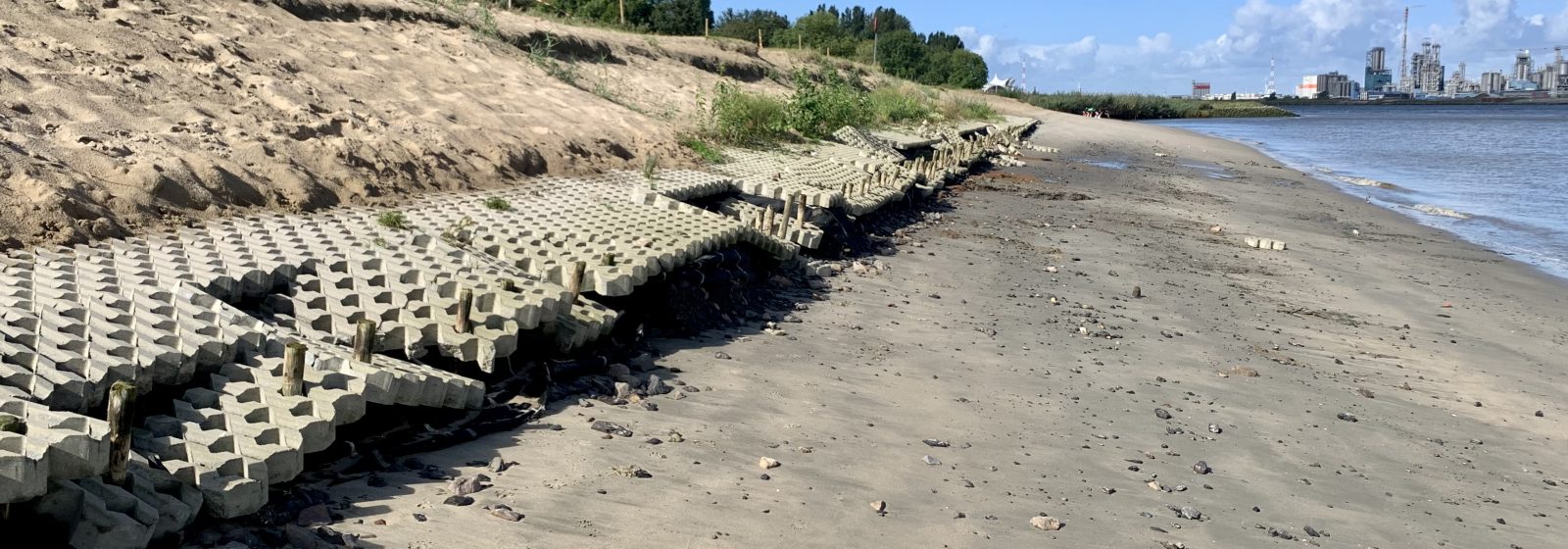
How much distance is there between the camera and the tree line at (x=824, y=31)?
4303 centimetres

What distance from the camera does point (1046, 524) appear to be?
5.86 metres

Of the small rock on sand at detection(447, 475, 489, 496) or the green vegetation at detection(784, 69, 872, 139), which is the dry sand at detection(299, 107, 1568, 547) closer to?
the small rock on sand at detection(447, 475, 489, 496)

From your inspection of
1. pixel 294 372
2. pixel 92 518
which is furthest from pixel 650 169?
pixel 92 518

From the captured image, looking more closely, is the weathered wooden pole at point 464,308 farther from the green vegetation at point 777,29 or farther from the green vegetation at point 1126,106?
the green vegetation at point 1126,106

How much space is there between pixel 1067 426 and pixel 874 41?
64.4 metres

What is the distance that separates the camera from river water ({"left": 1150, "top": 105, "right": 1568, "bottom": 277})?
2148 cm

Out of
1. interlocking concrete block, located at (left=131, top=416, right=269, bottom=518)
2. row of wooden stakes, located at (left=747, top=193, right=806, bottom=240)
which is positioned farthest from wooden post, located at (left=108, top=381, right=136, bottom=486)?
row of wooden stakes, located at (left=747, top=193, right=806, bottom=240)

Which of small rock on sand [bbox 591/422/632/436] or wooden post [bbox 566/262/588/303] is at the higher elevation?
wooden post [bbox 566/262/588/303]

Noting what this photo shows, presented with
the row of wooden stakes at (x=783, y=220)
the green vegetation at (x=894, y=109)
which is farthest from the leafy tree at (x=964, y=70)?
the row of wooden stakes at (x=783, y=220)

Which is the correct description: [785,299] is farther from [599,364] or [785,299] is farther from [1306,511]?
[1306,511]

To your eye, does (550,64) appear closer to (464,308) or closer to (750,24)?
(464,308)

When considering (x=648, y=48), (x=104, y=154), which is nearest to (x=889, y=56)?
(x=648, y=48)

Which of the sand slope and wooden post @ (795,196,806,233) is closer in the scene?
the sand slope

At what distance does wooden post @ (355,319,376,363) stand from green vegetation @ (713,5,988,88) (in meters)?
48.7
